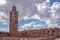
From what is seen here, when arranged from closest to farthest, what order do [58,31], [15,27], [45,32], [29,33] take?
[58,31] < [45,32] < [29,33] < [15,27]

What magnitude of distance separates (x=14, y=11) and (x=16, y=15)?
1269mm

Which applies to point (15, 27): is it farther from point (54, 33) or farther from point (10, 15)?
point (54, 33)

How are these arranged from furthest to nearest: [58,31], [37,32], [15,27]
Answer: [15,27] < [37,32] < [58,31]

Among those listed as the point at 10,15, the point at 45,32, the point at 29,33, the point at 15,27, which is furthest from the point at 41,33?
the point at 10,15

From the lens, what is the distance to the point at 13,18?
37.9 m

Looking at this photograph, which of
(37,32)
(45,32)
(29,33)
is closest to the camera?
(45,32)

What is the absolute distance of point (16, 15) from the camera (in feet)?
126

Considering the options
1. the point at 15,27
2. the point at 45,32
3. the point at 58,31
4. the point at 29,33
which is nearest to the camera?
the point at 58,31

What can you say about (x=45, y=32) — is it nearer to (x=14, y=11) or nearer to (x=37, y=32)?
(x=37, y=32)

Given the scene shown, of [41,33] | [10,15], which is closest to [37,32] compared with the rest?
[41,33]

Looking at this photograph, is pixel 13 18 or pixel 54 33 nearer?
pixel 54 33

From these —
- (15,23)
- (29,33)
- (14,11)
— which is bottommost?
(29,33)

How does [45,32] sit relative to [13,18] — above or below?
below

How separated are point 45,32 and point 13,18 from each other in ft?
77.7
